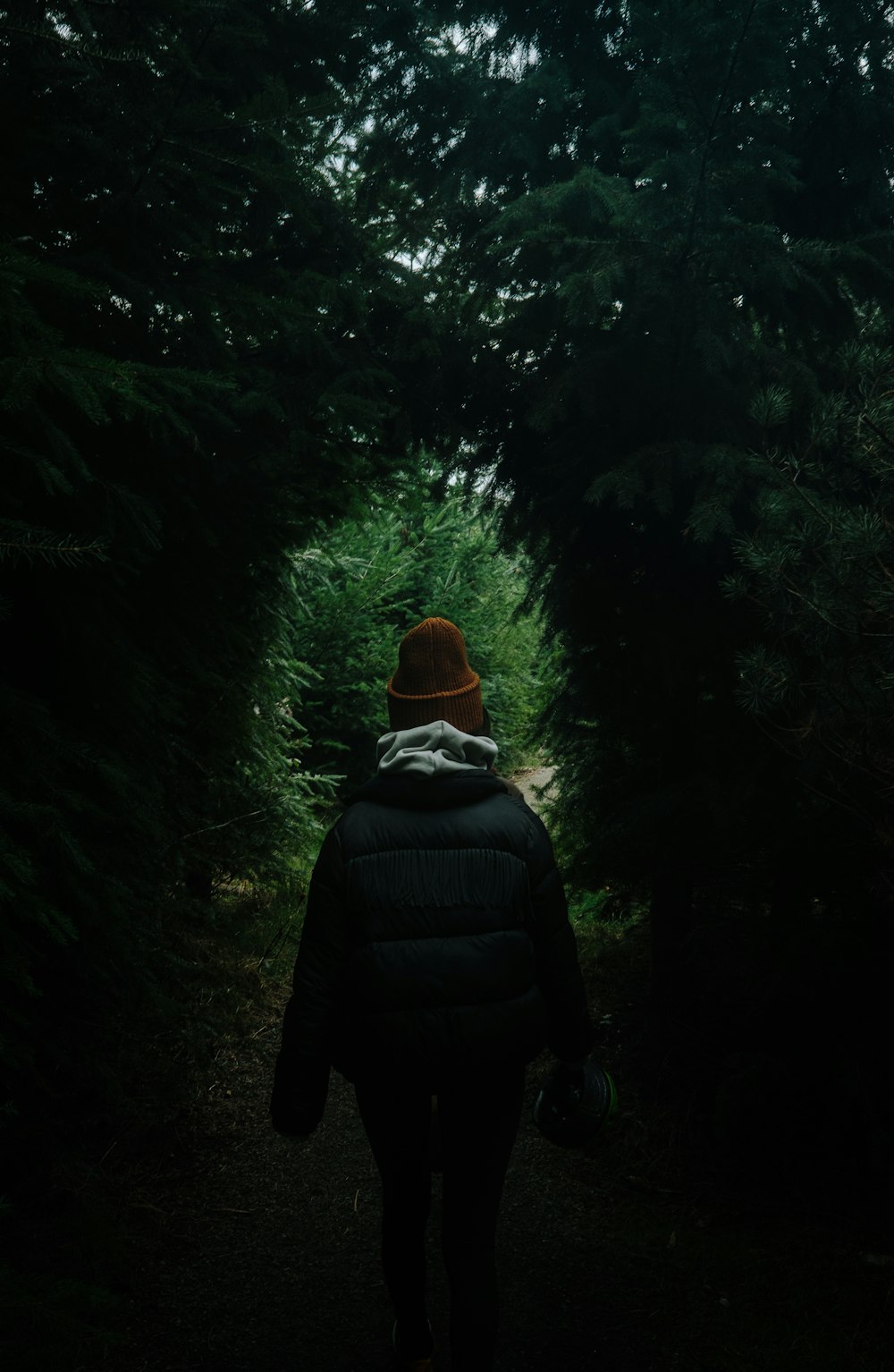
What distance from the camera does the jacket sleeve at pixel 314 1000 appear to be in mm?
2312

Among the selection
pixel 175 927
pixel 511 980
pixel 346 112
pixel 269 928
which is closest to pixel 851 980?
pixel 511 980

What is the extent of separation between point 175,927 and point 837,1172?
4.01 meters

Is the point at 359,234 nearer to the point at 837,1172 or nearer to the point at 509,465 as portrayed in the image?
the point at 509,465

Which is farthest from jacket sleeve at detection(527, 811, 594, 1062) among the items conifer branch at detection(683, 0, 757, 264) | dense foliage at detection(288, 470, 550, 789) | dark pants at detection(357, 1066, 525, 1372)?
dense foliage at detection(288, 470, 550, 789)

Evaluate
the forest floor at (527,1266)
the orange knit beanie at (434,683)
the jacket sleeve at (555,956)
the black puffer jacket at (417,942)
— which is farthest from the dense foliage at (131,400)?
the jacket sleeve at (555,956)

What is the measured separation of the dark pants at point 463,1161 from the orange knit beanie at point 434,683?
97cm

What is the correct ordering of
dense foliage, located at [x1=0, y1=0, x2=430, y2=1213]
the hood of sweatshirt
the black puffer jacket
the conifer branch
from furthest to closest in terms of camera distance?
the conifer branch < dense foliage, located at [x1=0, y1=0, x2=430, y2=1213] < the hood of sweatshirt < the black puffer jacket

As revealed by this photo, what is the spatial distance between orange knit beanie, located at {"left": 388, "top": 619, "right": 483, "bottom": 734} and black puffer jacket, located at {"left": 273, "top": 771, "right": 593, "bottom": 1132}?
0.24 meters

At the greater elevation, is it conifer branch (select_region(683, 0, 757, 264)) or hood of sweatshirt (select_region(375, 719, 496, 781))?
conifer branch (select_region(683, 0, 757, 264))

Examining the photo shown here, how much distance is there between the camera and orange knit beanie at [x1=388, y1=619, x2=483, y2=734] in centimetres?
255

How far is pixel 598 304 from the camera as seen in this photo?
3742mm

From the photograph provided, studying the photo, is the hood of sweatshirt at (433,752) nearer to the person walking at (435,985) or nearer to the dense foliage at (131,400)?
the person walking at (435,985)

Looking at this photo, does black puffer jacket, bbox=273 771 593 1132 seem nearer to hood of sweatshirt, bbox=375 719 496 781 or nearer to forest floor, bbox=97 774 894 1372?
hood of sweatshirt, bbox=375 719 496 781

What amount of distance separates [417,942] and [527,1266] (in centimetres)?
218
